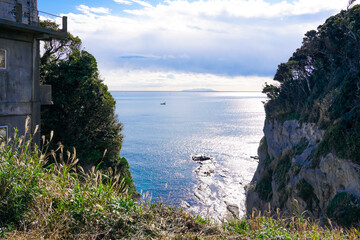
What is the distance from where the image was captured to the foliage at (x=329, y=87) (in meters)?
19.0

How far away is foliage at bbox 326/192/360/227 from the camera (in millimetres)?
15367

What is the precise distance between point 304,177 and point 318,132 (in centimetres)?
436

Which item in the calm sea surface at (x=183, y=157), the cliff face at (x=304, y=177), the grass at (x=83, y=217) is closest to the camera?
the grass at (x=83, y=217)

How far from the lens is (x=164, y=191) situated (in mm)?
43500

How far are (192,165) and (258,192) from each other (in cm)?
2696

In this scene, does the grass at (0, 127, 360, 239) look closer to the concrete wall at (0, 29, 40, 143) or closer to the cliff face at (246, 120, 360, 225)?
the cliff face at (246, 120, 360, 225)

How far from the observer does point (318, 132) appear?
23688mm

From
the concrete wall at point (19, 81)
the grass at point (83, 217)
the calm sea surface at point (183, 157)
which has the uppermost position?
the concrete wall at point (19, 81)

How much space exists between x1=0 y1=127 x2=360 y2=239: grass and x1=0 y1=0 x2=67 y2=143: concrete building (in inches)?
359

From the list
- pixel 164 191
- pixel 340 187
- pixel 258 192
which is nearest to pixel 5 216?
pixel 340 187

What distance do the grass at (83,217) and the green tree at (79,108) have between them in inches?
535

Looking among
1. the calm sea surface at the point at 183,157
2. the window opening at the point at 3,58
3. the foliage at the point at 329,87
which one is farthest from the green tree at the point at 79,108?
the foliage at the point at 329,87

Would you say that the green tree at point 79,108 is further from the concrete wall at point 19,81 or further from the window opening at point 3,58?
the window opening at point 3,58

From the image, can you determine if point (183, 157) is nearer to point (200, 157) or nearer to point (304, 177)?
point (200, 157)
